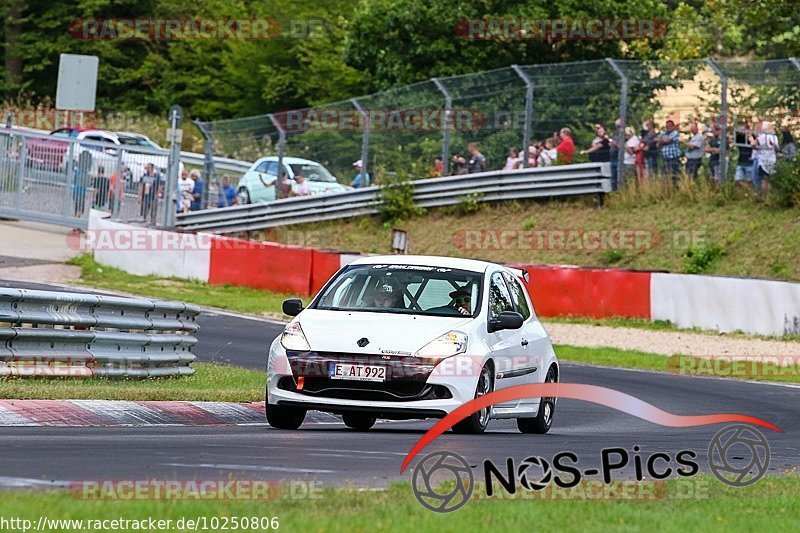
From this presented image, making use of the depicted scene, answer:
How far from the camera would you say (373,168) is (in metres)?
36.0

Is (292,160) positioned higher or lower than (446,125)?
lower

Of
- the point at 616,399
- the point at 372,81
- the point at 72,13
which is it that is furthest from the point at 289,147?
the point at 72,13

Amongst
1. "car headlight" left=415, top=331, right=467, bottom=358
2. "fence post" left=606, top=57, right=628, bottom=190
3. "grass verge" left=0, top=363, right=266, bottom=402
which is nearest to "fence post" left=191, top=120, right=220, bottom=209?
"fence post" left=606, top=57, right=628, bottom=190

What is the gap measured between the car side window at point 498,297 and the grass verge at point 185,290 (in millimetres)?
13912

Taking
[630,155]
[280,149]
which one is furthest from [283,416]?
[280,149]

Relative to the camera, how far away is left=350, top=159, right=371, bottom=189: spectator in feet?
118

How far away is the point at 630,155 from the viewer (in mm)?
32312

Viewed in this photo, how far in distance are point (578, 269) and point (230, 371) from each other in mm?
11435

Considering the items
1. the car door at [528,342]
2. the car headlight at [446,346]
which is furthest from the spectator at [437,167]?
the car headlight at [446,346]

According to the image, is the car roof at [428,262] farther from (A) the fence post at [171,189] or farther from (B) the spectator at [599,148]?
(A) the fence post at [171,189]

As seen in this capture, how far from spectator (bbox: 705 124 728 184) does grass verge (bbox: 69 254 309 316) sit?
28.3 feet

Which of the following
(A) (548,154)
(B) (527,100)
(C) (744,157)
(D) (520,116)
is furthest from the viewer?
(A) (548,154)

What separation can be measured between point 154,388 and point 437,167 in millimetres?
22128

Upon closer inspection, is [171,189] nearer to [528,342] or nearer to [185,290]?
[185,290]
